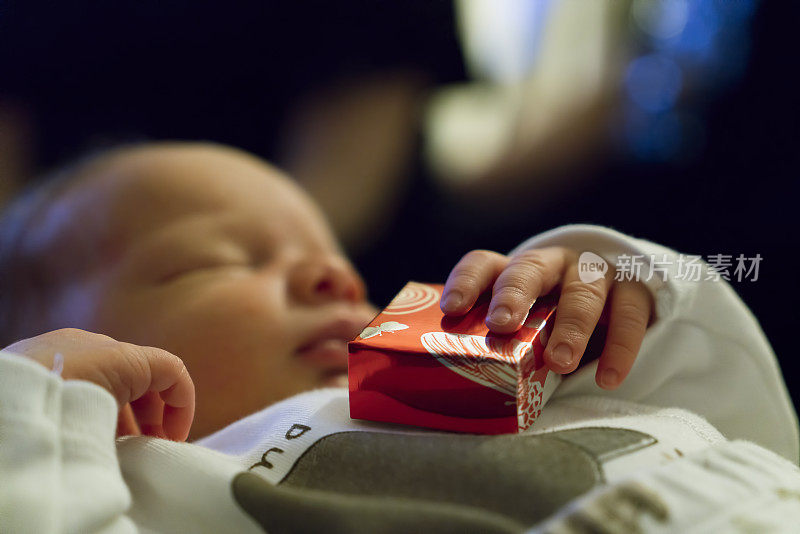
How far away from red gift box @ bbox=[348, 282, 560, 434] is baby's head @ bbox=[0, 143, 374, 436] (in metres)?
0.16

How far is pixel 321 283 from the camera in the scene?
2.07 feet

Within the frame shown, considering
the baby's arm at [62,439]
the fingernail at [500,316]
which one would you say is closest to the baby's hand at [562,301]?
the fingernail at [500,316]

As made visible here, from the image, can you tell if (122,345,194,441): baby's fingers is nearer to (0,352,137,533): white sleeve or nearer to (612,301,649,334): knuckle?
(0,352,137,533): white sleeve

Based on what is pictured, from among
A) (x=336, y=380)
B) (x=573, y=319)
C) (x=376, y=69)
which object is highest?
(x=376, y=69)

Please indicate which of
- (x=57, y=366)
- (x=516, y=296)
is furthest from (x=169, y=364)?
(x=516, y=296)

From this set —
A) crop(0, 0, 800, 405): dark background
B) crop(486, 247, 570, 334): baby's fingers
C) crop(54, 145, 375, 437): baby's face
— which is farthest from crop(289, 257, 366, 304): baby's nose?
crop(486, 247, 570, 334): baby's fingers

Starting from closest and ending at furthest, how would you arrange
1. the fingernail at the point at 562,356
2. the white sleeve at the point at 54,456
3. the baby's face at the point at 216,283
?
the white sleeve at the point at 54,456 < the fingernail at the point at 562,356 < the baby's face at the point at 216,283

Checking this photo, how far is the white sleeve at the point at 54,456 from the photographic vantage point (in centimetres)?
32

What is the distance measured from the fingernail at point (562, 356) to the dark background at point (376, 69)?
7.8 inches

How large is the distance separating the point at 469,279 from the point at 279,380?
0.22 meters

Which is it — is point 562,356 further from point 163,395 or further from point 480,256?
point 163,395

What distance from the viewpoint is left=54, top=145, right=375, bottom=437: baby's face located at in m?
0.55

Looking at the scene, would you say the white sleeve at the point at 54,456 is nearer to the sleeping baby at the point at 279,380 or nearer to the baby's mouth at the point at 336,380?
the sleeping baby at the point at 279,380

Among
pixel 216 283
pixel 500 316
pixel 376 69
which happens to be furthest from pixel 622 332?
pixel 376 69
